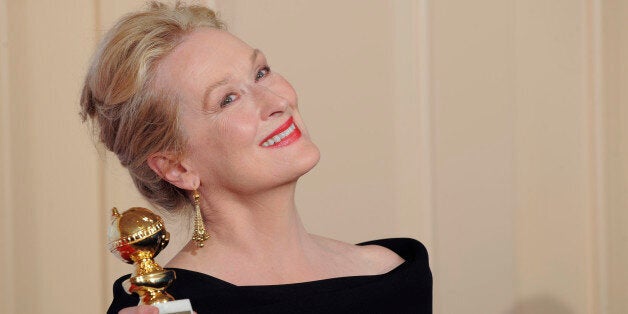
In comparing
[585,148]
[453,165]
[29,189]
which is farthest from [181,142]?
[585,148]

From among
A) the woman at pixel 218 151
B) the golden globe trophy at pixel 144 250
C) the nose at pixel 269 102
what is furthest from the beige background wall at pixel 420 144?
the golden globe trophy at pixel 144 250

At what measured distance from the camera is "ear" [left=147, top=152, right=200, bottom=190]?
2.02m

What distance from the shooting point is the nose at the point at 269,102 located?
76.3 inches

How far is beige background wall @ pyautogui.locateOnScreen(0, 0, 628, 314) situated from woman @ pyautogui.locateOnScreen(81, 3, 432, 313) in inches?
22.4

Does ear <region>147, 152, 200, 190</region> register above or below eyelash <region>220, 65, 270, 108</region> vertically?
below

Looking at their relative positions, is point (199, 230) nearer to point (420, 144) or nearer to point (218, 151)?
point (218, 151)

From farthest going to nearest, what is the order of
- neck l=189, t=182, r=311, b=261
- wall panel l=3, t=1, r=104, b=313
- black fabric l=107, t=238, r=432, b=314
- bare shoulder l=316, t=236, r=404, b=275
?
wall panel l=3, t=1, r=104, b=313 < bare shoulder l=316, t=236, r=404, b=275 < neck l=189, t=182, r=311, b=261 < black fabric l=107, t=238, r=432, b=314

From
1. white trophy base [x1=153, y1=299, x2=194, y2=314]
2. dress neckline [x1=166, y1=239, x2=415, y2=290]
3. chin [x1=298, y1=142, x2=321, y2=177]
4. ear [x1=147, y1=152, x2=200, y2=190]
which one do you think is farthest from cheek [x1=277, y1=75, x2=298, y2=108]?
white trophy base [x1=153, y1=299, x2=194, y2=314]

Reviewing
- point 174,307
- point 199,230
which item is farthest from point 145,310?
point 199,230

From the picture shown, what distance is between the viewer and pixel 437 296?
10.2 ft

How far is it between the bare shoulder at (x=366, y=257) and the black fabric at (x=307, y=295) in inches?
2.9

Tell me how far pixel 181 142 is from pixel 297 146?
0.23 metres

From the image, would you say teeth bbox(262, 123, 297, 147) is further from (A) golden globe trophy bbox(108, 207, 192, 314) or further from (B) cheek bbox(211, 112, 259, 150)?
(A) golden globe trophy bbox(108, 207, 192, 314)

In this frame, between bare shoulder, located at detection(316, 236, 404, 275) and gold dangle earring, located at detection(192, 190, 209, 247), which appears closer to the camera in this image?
gold dangle earring, located at detection(192, 190, 209, 247)
